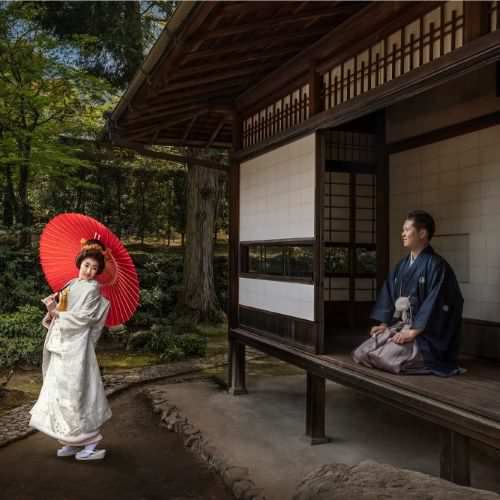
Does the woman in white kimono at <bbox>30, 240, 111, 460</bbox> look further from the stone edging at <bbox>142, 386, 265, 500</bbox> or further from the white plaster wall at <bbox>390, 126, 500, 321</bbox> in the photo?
the white plaster wall at <bbox>390, 126, 500, 321</bbox>

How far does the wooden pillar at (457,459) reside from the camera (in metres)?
3.60

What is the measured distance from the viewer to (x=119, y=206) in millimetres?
15641

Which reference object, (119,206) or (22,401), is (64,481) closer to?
(22,401)

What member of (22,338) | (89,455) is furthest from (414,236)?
(22,338)

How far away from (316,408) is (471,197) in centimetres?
283

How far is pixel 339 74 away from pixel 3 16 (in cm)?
877

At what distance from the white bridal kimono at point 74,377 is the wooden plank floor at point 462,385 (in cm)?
225

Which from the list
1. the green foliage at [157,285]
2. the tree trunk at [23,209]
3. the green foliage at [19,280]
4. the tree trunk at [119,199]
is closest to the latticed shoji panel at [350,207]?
the green foliage at [157,285]

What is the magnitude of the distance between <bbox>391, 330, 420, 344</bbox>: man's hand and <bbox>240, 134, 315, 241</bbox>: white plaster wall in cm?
142

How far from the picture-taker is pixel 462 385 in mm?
4141

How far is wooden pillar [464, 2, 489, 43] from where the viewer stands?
334cm

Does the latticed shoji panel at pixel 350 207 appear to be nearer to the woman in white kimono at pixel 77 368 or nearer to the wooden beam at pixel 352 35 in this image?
the wooden beam at pixel 352 35

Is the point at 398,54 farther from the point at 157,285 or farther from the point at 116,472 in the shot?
the point at 157,285

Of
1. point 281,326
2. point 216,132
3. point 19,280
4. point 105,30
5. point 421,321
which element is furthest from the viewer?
point 105,30
